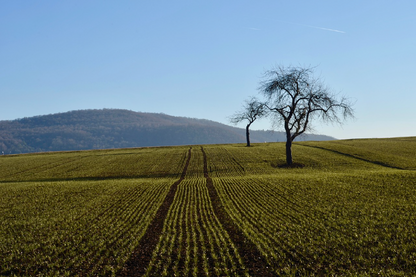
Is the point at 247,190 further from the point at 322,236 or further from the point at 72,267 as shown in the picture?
the point at 72,267

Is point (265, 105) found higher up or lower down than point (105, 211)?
higher up

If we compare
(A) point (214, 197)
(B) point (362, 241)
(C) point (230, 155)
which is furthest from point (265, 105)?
(B) point (362, 241)

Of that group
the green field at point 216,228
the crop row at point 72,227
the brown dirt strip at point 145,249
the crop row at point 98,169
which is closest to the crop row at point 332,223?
the green field at point 216,228

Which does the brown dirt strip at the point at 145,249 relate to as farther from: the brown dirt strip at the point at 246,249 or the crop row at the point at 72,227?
the brown dirt strip at the point at 246,249

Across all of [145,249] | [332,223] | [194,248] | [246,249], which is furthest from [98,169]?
[332,223]

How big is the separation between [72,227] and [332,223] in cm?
1611

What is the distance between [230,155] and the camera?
5734 cm

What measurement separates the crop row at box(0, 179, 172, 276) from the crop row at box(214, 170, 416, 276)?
6.91 m

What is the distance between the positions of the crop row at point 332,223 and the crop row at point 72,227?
6.91 metres

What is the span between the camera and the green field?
11.6 meters

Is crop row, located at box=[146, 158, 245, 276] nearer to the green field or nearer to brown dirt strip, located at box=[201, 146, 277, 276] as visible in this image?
the green field

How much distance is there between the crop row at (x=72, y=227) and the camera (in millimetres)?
12539

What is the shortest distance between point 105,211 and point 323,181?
2130cm

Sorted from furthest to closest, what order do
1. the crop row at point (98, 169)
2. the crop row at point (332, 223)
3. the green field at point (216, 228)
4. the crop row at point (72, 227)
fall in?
the crop row at point (98, 169) → the crop row at point (72, 227) → the green field at point (216, 228) → the crop row at point (332, 223)
